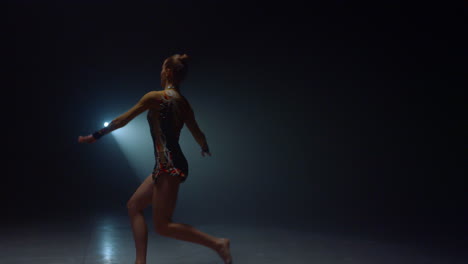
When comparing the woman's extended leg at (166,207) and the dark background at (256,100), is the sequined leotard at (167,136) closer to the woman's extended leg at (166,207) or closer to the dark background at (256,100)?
the woman's extended leg at (166,207)

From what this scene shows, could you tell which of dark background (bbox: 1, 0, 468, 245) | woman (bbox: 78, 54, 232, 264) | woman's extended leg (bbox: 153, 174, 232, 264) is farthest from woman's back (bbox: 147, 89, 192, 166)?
dark background (bbox: 1, 0, 468, 245)

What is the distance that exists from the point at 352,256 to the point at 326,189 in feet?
15.3

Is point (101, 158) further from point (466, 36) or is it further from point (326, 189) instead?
point (466, 36)

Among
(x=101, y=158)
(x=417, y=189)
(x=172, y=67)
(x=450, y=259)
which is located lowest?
(x=450, y=259)

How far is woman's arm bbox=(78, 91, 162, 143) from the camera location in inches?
90.7

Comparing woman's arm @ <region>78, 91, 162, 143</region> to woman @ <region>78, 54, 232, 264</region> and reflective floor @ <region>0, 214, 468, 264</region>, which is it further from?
reflective floor @ <region>0, 214, 468, 264</region>

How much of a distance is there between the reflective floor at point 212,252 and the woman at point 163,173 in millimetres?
738

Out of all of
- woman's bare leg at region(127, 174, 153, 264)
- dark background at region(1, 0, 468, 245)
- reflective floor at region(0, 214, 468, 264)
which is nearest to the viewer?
woman's bare leg at region(127, 174, 153, 264)

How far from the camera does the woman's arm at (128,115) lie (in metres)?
2.30

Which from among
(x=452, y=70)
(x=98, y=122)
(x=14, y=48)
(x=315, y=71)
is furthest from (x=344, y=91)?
(x=14, y=48)

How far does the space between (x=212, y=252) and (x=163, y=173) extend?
1306 mm

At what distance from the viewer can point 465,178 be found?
298 inches

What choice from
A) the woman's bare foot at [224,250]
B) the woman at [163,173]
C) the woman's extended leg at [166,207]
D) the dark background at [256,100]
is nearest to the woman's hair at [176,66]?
the woman at [163,173]

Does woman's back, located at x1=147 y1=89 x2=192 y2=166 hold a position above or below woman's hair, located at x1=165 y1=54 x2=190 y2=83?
below
